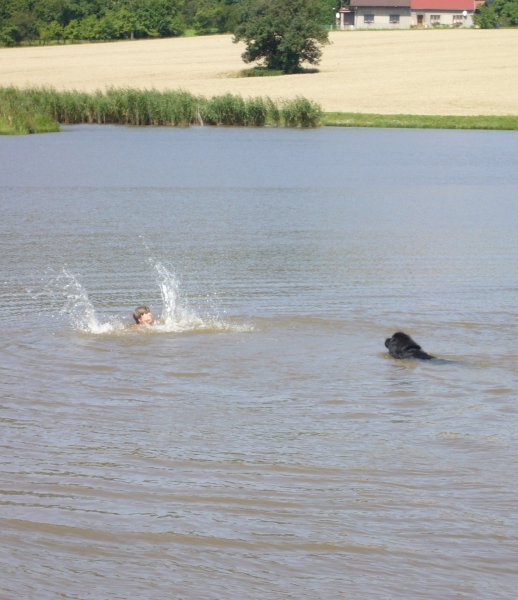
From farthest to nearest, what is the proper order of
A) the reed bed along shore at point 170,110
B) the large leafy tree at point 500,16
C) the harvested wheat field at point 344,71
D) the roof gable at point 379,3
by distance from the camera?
the roof gable at point 379,3
the large leafy tree at point 500,16
the harvested wheat field at point 344,71
the reed bed along shore at point 170,110

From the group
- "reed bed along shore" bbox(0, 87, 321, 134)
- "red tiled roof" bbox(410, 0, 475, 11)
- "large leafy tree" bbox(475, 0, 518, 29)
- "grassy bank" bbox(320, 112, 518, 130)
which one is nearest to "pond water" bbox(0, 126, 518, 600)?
"reed bed along shore" bbox(0, 87, 321, 134)

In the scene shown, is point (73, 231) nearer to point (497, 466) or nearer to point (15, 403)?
point (15, 403)

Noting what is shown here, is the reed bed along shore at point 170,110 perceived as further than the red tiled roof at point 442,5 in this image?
No

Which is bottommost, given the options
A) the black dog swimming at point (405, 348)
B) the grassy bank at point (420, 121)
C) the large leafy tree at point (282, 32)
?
the grassy bank at point (420, 121)

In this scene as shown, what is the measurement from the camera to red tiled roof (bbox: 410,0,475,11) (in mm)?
134875

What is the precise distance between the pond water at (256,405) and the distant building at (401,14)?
112m

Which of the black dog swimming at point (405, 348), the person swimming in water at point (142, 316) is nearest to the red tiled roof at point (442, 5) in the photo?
the person swimming in water at point (142, 316)

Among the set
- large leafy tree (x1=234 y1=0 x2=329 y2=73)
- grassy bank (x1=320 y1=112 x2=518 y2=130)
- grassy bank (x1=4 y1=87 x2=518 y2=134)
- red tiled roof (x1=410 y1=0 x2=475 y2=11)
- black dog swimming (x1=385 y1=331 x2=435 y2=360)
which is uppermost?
red tiled roof (x1=410 y1=0 x2=475 y2=11)

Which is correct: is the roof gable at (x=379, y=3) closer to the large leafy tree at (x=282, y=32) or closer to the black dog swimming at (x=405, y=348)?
the large leafy tree at (x=282, y=32)

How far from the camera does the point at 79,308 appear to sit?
48.5 feet

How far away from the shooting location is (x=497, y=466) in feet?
27.1

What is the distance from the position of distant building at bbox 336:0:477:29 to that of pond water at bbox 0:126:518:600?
112 m

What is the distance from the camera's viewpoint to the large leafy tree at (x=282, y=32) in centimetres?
7575

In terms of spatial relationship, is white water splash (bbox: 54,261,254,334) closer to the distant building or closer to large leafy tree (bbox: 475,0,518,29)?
large leafy tree (bbox: 475,0,518,29)
